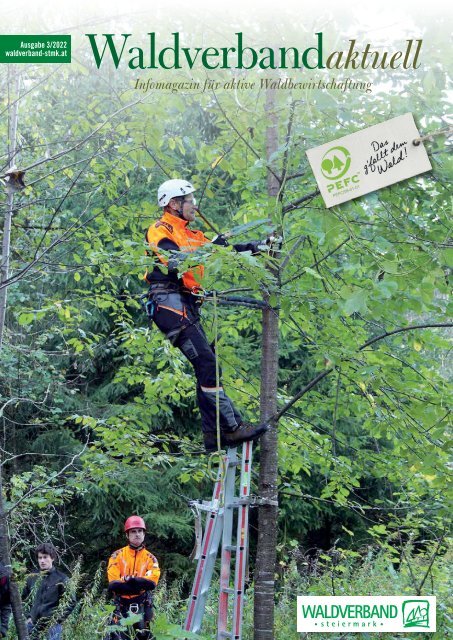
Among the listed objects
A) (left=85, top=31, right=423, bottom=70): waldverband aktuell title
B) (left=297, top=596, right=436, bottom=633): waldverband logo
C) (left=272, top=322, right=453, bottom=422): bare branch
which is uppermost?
(left=85, top=31, right=423, bottom=70): waldverband aktuell title

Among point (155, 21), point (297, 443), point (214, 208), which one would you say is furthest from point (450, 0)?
point (214, 208)

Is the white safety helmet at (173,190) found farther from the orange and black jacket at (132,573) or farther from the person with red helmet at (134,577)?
the orange and black jacket at (132,573)

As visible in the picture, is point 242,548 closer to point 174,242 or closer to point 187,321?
point 187,321

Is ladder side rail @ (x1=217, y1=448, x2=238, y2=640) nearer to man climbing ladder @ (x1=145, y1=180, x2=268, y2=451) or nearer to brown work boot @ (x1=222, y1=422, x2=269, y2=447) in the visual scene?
brown work boot @ (x1=222, y1=422, x2=269, y2=447)

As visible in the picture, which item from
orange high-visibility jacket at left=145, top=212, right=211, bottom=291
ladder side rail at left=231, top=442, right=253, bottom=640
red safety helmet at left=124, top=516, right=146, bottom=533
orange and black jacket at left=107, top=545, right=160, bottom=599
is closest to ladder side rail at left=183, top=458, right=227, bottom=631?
ladder side rail at left=231, top=442, right=253, bottom=640

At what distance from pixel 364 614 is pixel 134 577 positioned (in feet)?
7.87

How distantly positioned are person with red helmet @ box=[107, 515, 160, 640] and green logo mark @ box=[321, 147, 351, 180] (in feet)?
12.3

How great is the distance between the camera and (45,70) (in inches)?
205

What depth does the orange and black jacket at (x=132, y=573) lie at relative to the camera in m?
6.26

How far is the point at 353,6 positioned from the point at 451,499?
2980 millimetres

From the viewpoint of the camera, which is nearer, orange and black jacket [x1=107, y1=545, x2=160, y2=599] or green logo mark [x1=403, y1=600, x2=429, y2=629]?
green logo mark [x1=403, y1=600, x2=429, y2=629]

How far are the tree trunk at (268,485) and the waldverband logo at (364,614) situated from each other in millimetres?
538

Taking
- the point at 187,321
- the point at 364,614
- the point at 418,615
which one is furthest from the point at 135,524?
the point at 418,615

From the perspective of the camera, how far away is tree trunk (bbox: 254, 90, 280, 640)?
5.00 metres
